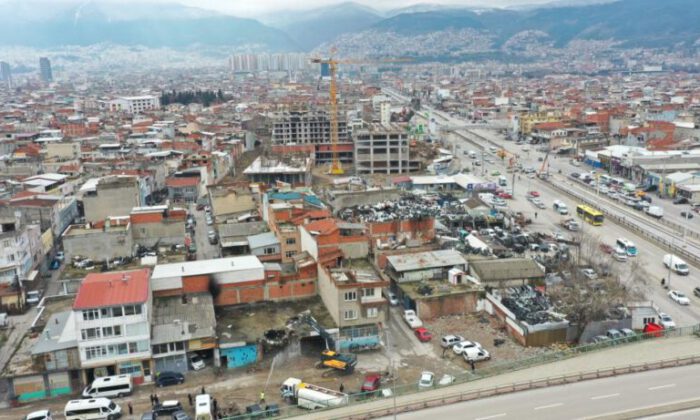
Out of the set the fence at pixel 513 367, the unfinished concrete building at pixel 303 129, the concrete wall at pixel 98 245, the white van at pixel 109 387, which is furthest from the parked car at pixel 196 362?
the unfinished concrete building at pixel 303 129

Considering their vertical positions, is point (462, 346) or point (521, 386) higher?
point (521, 386)

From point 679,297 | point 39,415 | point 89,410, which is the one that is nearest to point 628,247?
point 679,297

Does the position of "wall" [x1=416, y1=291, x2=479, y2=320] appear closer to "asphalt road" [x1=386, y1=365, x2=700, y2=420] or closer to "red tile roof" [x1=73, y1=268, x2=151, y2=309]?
"asphalt road" [x1=386, y1=365, x2=700, y2=420]

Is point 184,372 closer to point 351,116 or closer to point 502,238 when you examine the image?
point 502,238

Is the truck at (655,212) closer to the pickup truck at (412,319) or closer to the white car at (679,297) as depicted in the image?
the white car at (679,297)

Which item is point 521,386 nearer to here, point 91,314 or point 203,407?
point 203,407

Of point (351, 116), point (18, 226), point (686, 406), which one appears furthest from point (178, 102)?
point (686, 406)

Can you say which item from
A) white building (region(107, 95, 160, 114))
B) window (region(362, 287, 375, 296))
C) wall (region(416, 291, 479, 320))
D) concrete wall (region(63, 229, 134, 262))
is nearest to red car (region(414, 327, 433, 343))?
wall (region(416, 291, 479, 320))
